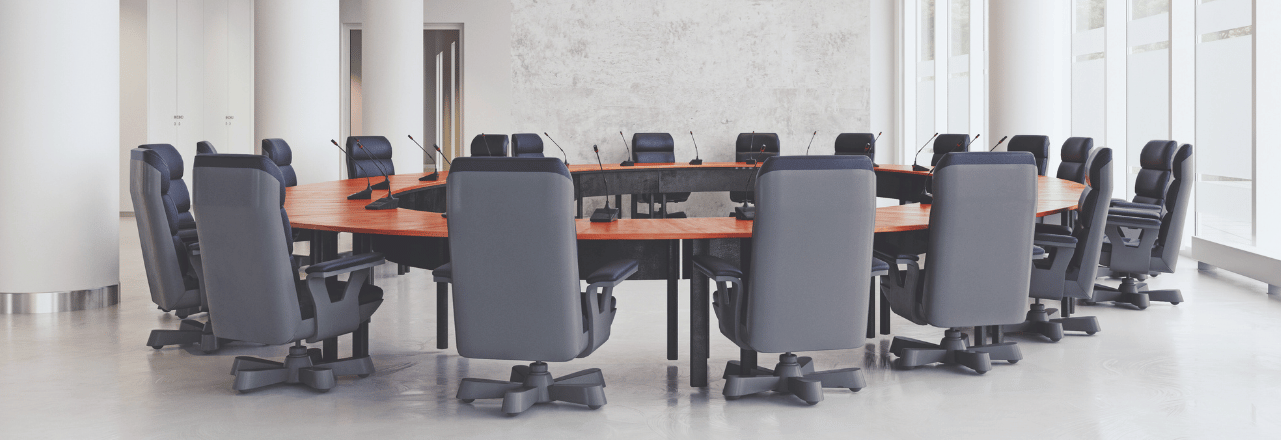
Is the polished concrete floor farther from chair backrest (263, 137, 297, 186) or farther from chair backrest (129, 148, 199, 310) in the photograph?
chair backrest (263, 137, 297, 186)

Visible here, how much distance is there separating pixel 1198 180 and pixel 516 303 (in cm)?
651

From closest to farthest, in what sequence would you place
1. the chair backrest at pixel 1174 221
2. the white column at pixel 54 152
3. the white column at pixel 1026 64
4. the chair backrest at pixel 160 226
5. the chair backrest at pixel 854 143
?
the chair backrest at pixel 160 226, the chair backrest at pixel 1174 221, the white column at pixel 54 152, the white column at pixel 1026 64, the chair backrest at pixel 854 143

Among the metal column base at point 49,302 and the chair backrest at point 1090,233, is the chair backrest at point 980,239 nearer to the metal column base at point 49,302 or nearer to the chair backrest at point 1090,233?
the chair backrest at point 1090,233

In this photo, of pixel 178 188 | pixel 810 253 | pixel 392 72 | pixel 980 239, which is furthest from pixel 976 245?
pixel 392 72

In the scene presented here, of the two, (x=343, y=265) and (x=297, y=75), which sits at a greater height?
(x=297, y=75)

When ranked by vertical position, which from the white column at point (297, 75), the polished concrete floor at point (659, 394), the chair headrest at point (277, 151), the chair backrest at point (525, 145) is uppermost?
Answer: the white column at point (297, 75)

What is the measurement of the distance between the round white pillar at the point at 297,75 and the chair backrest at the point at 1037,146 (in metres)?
5.60

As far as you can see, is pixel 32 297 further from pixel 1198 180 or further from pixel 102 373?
pixel 1198 180

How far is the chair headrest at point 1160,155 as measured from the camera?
5734 millimetres

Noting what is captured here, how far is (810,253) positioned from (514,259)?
→ 103 cm

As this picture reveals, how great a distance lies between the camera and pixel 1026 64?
911 centimetres

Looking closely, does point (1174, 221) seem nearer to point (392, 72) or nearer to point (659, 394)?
point (659, 394)

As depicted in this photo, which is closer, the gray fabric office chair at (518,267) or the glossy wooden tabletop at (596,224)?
the gray fabric office chair at (518,267)

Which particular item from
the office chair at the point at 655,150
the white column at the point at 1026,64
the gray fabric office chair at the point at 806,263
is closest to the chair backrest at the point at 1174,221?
the gray fabric office chair at the point at 806,263
